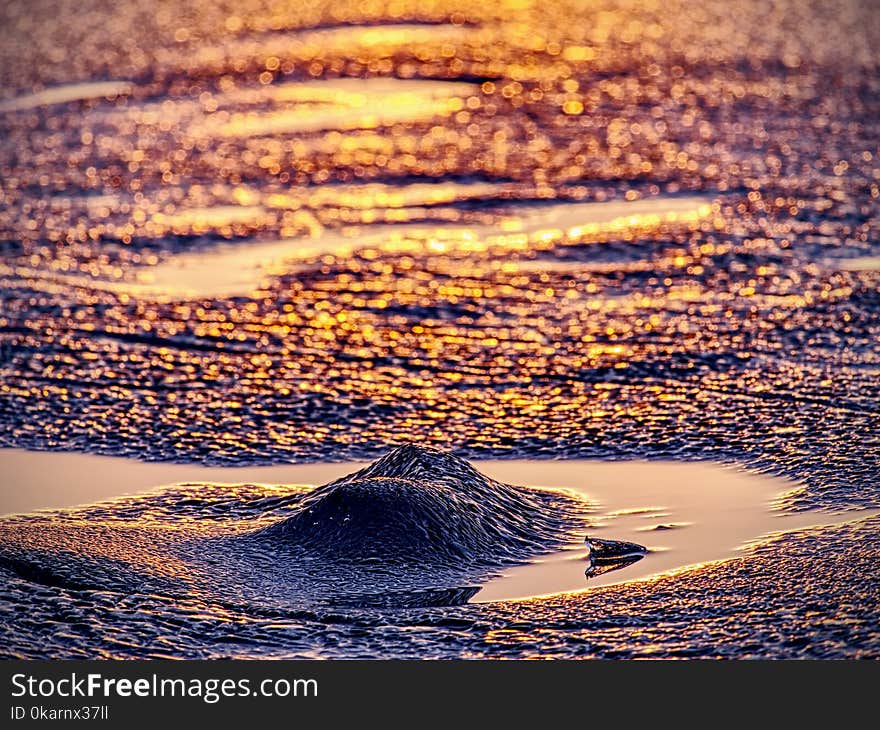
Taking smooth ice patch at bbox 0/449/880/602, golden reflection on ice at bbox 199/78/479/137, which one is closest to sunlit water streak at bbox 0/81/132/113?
golden reflection on ice at bbox 199/78/479/137

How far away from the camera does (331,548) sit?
3828 mm

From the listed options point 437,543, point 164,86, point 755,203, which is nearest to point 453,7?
point 164,86

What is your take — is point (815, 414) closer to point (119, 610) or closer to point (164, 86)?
point (119, 610)

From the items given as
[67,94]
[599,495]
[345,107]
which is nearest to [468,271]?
[599,495]

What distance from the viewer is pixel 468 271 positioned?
6.14 m

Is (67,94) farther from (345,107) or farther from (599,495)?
(599,495)

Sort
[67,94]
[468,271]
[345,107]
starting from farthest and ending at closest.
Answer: [67,94], [345,107], [468,271]

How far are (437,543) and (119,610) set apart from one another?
31.7 inches

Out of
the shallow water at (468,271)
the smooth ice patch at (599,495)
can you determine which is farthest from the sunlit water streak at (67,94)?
the smooth ice patch at (599,495)

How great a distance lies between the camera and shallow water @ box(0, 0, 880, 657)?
368cm

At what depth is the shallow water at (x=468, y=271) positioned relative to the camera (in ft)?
12.1

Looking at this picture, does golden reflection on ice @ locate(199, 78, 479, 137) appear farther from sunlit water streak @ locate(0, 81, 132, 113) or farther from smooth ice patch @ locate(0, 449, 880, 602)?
smooth ice patch @ locate(0, 449, 880, 602)

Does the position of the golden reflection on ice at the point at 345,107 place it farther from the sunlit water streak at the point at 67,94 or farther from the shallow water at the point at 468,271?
the sunlit water streak at the point at 67,94

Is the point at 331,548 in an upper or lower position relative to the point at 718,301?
lower
